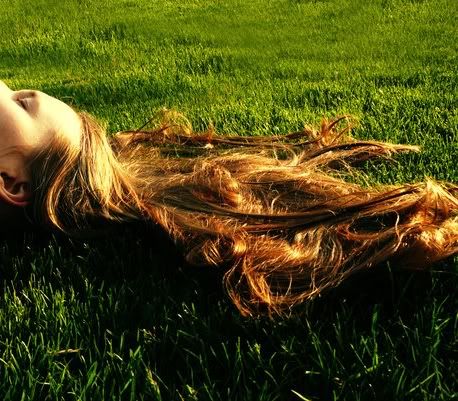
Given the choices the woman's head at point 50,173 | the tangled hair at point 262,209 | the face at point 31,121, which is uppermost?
the face at point 31,121

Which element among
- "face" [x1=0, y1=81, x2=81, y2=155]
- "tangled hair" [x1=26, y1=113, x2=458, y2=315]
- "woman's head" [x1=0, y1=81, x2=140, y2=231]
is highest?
"face" [x1=0, y1=81, x2=81, y2=155]

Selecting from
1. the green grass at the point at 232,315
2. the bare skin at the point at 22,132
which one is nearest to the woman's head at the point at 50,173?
the bare skin at the point at 22,132

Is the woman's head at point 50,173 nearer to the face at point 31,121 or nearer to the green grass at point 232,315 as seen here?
the face at point 31,121

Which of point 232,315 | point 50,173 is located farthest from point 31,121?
point 232,315

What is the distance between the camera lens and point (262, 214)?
2.57 m

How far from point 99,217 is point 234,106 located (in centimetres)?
226

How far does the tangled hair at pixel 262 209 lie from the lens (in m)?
2.19

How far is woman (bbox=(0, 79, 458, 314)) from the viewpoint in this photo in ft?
7.26

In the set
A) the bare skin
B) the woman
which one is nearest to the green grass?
the woman

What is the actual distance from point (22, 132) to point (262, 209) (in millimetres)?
985

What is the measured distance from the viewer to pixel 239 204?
8.91ft

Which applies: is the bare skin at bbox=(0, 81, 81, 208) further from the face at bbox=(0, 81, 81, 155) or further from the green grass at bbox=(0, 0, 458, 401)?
the green grass at bbox=(0, 0, 458, 401)

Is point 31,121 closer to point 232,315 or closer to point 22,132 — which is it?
point 22,132

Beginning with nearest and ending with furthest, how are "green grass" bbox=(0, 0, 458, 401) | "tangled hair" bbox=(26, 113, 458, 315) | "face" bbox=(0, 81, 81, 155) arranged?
"green grass" bbox=(0, 0, 458, 401) < "tangled hair" bbox=(26, 113, 458, 315) < "face" bbox=(0, 81, 81, 155)
